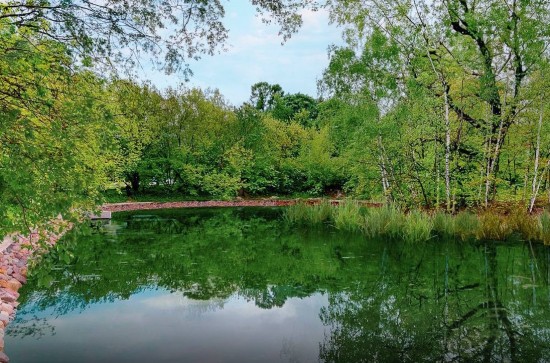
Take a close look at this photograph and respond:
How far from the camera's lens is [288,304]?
6.93 metres

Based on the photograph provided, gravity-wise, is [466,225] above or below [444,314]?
above

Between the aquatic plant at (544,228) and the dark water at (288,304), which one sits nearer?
the dark water at (288,304)

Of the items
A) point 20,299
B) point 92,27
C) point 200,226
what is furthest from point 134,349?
point 200,226

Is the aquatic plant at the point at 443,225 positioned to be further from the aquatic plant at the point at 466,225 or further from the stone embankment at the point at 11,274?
the stone embankment at the point at 11,274

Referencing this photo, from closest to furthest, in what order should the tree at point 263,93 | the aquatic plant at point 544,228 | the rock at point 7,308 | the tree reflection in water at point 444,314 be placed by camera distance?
the tree reflection in water at point 444,314, the rock at point 7,308, the aquatic plant at point 544,228, the tree at point 263,93

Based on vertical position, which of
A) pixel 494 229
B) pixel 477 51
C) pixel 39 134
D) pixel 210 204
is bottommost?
pixel 210 204

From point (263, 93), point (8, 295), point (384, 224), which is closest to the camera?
point (8, 295)

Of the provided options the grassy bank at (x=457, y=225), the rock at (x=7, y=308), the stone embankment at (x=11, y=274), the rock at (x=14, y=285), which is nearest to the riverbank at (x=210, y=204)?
the grassy bank at (x=457, y=225)

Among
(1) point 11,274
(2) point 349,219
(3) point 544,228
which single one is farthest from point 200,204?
(3) point 544,228

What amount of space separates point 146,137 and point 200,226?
11988mm

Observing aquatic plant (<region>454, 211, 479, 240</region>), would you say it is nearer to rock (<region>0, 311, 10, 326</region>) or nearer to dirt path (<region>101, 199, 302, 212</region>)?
dirt path (<region>101, 199, 302, 212</region>)

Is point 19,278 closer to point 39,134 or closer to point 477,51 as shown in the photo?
point 39,134

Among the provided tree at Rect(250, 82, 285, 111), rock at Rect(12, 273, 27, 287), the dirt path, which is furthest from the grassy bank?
tree at Rect(250, 82, 285, 111)

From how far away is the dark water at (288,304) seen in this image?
196 inches
